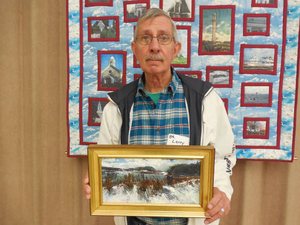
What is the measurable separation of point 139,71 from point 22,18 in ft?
3.15

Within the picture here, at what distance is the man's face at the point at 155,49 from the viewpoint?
89 centimetres

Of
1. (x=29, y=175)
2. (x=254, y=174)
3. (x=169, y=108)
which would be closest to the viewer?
(x=169, y=108)

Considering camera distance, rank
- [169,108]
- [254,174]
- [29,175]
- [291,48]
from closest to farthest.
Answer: [169,108] < [291,48] < [254,174] < [29,175]

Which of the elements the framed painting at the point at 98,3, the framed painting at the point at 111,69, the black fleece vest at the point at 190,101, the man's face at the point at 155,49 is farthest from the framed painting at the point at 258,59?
the framed painting at the point at 98,3

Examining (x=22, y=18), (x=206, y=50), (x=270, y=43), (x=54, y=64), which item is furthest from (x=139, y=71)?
(x=22, y=18)

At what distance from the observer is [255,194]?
1.46 meters

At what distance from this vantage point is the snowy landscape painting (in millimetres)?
784

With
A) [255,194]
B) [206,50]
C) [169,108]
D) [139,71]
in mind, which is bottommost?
[255,194]

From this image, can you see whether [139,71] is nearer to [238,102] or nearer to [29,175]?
[238,102]

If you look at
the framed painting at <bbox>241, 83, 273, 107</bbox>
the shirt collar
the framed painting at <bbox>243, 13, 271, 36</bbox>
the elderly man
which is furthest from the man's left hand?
the framed painting at <bbox>243, 13, 271, 36</bbox>

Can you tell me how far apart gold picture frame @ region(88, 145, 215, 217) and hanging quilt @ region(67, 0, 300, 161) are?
697 mm

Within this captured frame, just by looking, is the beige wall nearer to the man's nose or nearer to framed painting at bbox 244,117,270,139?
framed painting at bbox 244,117,270,139

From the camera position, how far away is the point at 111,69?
1404 millimetres

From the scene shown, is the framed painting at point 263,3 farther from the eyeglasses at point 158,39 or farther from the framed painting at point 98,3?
the framed painting at point 98,3
